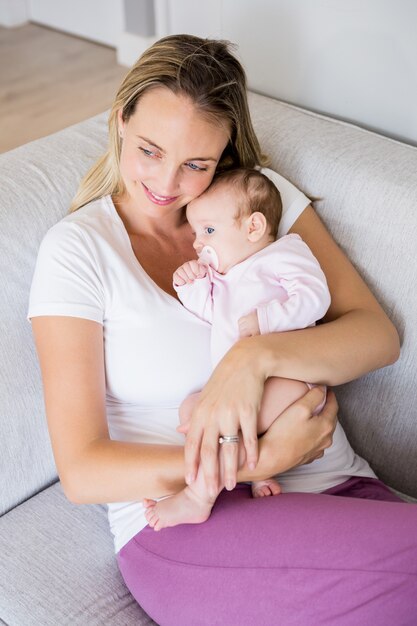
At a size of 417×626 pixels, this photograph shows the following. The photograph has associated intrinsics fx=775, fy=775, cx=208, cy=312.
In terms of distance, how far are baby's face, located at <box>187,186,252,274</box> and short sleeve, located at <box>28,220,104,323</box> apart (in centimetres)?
22

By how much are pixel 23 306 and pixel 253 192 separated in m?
0.49

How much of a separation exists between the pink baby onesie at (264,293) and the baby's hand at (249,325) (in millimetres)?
10

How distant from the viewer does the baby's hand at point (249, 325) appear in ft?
4.53

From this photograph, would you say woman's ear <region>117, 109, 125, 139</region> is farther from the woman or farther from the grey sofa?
the grey sofa

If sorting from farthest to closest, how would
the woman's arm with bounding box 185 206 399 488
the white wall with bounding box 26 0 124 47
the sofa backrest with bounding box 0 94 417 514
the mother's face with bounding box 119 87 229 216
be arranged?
the white wall with bounding box 26 0 124 47 < the sofa backrest with bounding box 0 94 417 514 < the mother's face with bounding box 119 87 229 216 < the woman's arm with bounding box 185 206 399 488

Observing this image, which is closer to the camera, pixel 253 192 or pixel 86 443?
pixel 86 443

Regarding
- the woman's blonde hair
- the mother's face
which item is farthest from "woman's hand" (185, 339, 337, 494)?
the woman's blonde hair

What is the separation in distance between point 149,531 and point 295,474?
0.30 meters

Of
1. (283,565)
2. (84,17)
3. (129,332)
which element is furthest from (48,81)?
(283,565)

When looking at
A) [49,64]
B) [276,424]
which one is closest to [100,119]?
[276,424]

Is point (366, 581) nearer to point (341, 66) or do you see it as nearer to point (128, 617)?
point (128, 617)

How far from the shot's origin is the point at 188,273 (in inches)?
56.8

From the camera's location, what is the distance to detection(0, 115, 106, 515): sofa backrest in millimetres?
1467

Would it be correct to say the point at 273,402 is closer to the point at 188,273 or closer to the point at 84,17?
the point at 188,273
